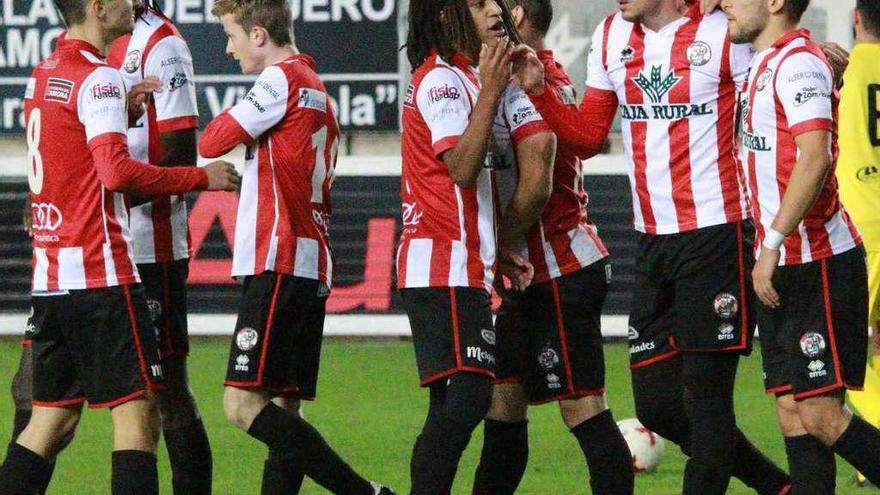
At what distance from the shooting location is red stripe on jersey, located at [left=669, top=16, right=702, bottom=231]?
18.3 feet

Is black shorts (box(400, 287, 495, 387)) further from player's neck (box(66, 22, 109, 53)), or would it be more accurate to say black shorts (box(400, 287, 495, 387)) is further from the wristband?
player's neck (box(66, 22, 109, 53))

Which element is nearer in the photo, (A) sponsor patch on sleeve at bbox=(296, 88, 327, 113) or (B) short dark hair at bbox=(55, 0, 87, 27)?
(B) short dark hair at bbox=(55, 0, 87, 27)

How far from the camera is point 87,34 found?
17.7ft

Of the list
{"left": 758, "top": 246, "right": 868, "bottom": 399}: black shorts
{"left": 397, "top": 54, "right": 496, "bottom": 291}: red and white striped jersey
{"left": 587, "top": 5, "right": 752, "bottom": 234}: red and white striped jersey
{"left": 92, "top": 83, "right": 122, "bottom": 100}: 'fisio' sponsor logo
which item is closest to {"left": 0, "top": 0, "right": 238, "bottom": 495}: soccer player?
{"left": 92, "top": 83, "right": 122, "bottom": 100}: 'fisio' sponsor logo

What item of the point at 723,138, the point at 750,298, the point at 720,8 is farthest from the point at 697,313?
the point at 720,8

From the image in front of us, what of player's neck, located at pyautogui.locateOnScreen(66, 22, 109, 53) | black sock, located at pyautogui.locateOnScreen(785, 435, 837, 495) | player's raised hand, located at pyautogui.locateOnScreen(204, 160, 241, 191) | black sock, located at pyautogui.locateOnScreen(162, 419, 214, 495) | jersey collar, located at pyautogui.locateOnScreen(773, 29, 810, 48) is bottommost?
black sock, located at pyautogui.locateOnScreen(162, 419, 214, 495)

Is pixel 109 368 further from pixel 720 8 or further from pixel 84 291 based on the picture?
pixel 720 8

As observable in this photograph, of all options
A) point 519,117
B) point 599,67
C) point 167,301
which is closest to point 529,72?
point 519,117

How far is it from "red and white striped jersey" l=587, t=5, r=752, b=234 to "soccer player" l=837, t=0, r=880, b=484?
1612 mm

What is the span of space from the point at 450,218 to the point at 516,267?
1.15ft

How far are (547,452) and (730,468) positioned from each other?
216cm

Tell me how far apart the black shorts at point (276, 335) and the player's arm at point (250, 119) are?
459 millimetres

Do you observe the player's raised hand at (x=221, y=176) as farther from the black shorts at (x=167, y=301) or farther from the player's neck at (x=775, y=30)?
the player's neck at (x=775, y=30)

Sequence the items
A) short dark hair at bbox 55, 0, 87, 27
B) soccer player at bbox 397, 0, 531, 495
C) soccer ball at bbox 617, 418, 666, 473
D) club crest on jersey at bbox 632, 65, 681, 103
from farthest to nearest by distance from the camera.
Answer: soccer ball at bbox 617, 418, 666, 473
club crest on jersey at bbox 632, 65, 681, 103
short dark hair at bbox 55, 0, 87, 27
soccer player at bbox 397, 0, 531, 495
